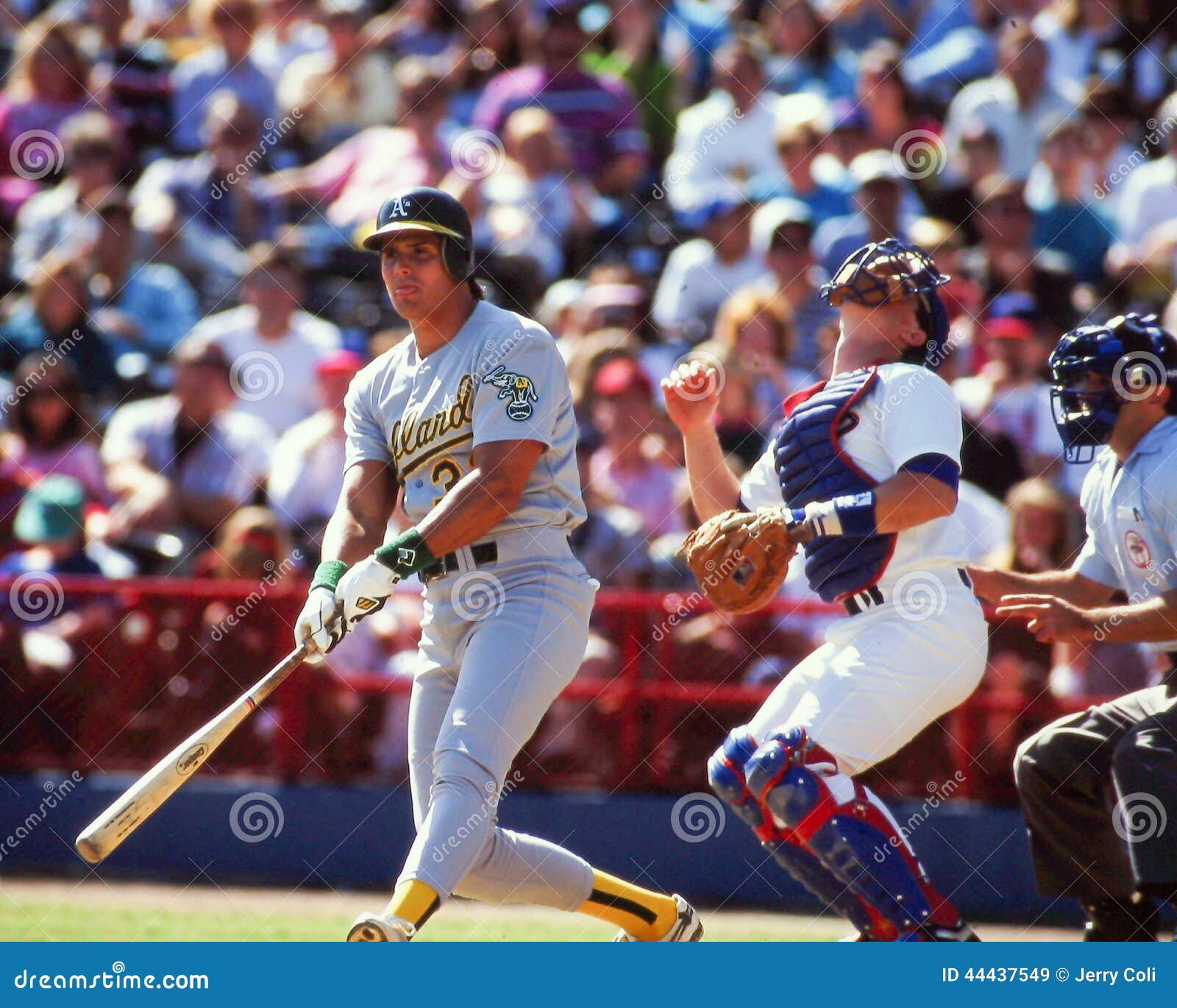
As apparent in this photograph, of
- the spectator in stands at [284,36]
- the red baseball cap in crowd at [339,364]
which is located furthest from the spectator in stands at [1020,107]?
the spectator in stands at [284,36]

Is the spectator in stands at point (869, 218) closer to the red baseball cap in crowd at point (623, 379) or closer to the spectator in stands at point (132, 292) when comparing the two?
the red baseball cap in crowd at point (623, 379)

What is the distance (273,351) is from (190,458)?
0.92 m

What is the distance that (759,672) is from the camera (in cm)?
744

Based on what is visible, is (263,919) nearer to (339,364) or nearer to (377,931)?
(377,931)

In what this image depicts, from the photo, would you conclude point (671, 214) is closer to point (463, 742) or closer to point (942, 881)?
point (942, 881)

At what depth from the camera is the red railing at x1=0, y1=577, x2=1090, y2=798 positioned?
24.1 ft

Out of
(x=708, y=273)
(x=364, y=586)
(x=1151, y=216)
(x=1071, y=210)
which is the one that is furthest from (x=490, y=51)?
(x=364, y=586)

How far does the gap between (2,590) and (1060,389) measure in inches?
208

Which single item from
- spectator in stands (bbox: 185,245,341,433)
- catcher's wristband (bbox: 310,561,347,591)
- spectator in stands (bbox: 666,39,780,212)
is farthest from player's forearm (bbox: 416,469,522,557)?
spectator in stands (bbox: 666,39,780,212)

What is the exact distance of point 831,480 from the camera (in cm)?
458

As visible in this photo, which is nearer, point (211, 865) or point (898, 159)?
point (211, 865)

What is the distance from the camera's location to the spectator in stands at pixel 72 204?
34.4ft

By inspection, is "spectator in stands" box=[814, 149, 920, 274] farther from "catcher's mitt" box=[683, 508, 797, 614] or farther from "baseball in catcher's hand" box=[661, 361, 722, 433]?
"catcher's mitt" box=[683, 508, 797, 614]

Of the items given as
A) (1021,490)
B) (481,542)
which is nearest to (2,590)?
(481,542)
